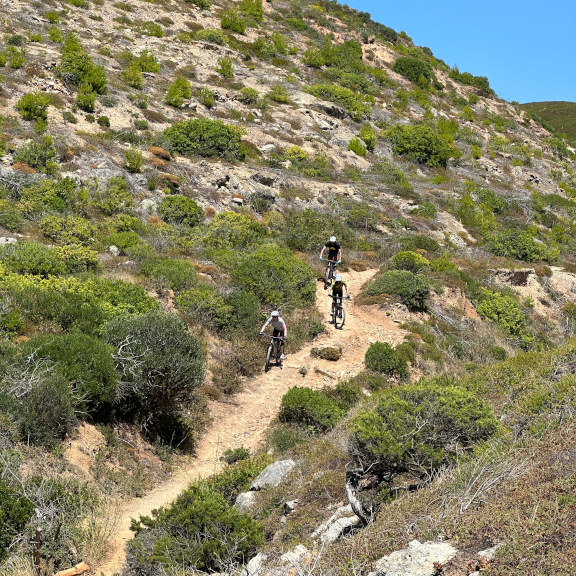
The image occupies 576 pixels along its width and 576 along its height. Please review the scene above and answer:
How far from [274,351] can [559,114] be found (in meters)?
84.2

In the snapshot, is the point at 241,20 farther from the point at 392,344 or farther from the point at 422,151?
the point at 392,344

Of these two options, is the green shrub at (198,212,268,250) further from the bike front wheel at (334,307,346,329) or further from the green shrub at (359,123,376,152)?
the green shrub at (359,123,376,152)

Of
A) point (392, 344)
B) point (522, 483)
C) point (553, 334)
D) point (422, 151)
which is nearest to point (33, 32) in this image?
point (422, 151)

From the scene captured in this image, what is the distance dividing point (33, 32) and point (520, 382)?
31267 millimetres

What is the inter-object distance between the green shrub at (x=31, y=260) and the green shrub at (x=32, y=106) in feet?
37.3

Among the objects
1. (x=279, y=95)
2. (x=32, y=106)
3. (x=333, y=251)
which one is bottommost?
(x=333, y=251)

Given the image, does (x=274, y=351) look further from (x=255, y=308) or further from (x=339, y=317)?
(x=339, y=317)

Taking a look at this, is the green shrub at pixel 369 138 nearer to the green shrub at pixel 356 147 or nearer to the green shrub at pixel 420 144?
the green shrub at pixel 356 147

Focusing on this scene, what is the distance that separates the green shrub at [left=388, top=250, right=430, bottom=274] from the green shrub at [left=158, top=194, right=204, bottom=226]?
7.47 metres

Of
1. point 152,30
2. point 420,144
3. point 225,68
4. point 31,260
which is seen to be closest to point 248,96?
point 225,68

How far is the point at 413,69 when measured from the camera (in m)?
45.3

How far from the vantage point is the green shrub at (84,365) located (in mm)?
8274

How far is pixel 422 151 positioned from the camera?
3438cm

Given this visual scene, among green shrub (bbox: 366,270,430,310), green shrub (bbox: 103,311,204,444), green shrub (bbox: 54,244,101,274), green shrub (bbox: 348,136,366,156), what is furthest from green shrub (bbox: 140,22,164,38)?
green shrub (bbox: 103,311,204,444)
